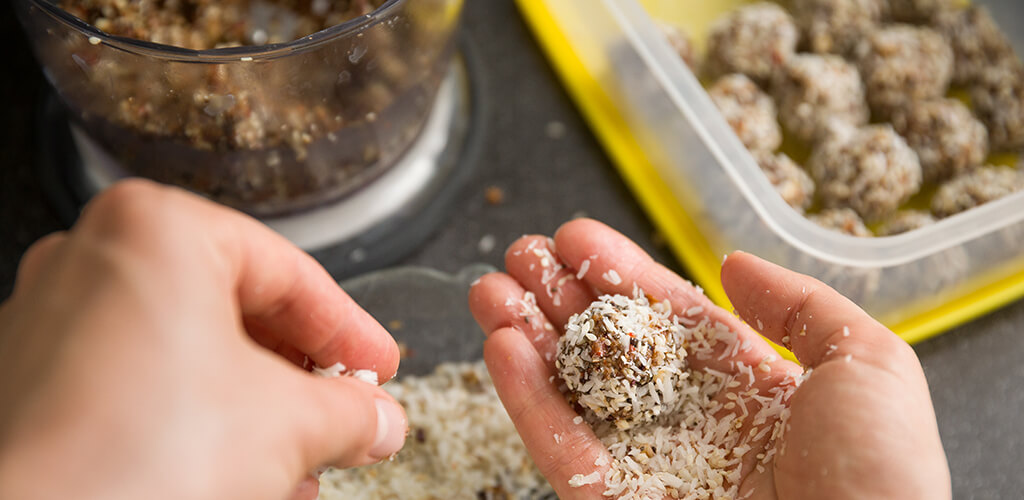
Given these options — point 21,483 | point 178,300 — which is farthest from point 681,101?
point 21,483

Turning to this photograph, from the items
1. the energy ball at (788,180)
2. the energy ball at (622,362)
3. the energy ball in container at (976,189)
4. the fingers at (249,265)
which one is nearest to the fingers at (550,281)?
the energy ball at (622,362)

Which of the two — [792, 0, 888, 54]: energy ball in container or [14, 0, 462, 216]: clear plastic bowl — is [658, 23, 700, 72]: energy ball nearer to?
[792, 0, 888, 54]: energy ball in container

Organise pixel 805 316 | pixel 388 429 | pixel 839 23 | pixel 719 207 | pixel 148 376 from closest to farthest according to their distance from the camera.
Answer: pixel 148 376, pixel 388 429, pixel 805 316, pixel 719 207, pixel 839 23

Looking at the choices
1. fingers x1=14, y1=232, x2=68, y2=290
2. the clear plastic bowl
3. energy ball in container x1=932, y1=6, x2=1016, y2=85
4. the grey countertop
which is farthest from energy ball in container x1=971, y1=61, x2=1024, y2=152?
fingers x1=14, y1=232, x2=68, y2=290

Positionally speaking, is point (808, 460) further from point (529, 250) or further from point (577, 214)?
point (577, 214)

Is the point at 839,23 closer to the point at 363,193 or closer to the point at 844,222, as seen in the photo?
the point at 844,222

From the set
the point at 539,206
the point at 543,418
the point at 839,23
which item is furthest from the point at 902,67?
the point at 543,418

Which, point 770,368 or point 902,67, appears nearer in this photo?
point 770,368
